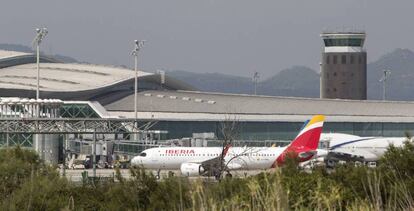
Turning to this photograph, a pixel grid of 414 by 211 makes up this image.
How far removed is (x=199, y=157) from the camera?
93.1m

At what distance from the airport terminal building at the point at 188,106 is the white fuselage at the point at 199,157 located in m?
45.9

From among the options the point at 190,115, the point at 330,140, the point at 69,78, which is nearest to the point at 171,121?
the point at 190,115

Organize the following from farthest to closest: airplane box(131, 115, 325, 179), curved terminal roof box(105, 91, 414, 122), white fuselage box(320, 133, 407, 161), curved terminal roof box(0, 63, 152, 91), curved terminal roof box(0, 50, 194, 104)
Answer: curved terminal roof box(105, 91, 414, 122), curved terminal roof box(0, 63, 152, 91), curved terminal roof box(0, 50, 194, 104), white fuselage box(320, 133, 407, 161), airplane box(131, 115, 325, 179)

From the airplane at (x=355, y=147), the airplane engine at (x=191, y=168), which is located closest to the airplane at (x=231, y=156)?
the airplane engine at (x=191, y=168)

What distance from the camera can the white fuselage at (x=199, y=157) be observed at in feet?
303

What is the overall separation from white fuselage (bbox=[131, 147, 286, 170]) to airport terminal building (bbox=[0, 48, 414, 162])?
45.9 m

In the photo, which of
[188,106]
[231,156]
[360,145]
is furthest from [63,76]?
[231,156]

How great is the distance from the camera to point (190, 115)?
15062cm

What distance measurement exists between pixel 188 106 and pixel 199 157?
210ft

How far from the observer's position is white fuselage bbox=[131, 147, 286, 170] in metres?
92.4

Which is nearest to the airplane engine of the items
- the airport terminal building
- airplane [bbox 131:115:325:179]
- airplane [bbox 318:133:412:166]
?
airplane [bbox 131:115:325:179]

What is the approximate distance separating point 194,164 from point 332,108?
2904 inches

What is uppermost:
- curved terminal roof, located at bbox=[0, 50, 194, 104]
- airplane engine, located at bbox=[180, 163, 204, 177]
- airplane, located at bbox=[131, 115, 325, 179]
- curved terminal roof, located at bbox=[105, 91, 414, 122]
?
curved terminal roof, located at bbox=[0, 50, 194, 104]

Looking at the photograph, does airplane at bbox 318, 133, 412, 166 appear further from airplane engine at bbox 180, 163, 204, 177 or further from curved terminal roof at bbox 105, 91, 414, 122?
curved terminal roof at bbox 105, 91, 414, 122
